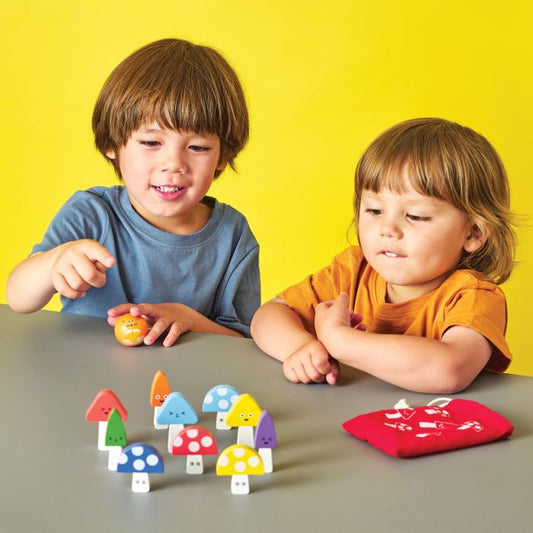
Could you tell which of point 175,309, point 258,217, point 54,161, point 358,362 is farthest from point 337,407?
point 54,161

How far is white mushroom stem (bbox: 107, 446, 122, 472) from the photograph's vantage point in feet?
2.41

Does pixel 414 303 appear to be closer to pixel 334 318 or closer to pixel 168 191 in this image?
pixel 334 318

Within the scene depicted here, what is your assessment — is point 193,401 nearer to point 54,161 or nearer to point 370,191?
point 370,191

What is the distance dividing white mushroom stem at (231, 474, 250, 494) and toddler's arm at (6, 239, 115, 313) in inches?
17.7

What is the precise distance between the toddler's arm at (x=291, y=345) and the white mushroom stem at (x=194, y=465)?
0.93 feet

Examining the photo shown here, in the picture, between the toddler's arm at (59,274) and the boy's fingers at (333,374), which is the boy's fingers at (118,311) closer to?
the toddler's arm at (59,274)

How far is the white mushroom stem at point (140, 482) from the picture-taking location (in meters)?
0.69

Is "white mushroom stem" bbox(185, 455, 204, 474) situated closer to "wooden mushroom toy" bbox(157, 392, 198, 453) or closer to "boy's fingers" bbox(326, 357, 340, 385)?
"wooden mushroom toy" bbox(157, 392, 198, 453)

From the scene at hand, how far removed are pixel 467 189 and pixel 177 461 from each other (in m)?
0.63

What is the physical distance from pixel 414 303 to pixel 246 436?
1.66 ft

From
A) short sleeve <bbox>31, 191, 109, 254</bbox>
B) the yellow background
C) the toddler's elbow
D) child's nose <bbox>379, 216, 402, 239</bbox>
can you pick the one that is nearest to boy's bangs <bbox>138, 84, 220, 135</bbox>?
short sleeve <bbox>31, 191, 109, 254</bbox>

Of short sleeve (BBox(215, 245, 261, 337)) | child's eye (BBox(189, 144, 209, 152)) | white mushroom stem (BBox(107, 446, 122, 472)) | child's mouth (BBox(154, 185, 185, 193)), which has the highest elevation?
child's eye (BBox(189, 144, 209, 152))

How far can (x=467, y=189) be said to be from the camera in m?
1.20

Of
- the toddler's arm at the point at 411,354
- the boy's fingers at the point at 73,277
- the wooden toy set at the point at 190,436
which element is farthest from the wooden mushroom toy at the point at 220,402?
the boy's fingers at the point at 73,277
